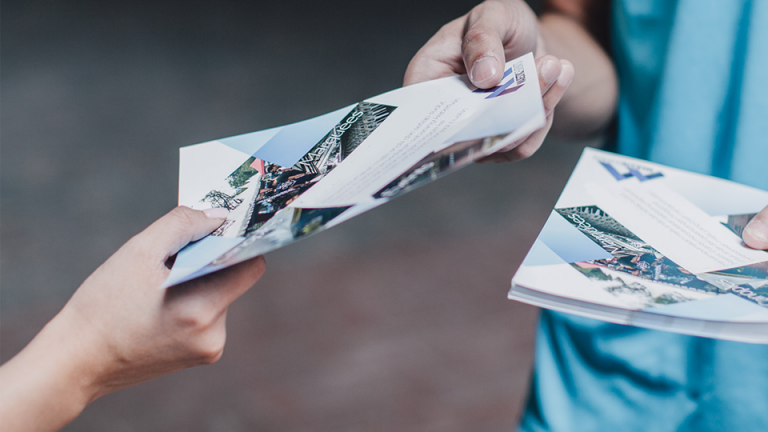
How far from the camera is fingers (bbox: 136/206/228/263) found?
1.56 feet

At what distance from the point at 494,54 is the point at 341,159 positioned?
0.66ft

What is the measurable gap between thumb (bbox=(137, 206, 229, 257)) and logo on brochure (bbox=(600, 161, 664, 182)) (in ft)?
1.45

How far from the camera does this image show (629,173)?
24.7 inches

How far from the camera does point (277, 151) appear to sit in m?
0.58

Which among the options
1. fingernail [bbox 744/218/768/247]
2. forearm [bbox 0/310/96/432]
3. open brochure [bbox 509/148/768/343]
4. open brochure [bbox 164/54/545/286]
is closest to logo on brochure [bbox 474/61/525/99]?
open brochure [bbox 164/54/545/286]

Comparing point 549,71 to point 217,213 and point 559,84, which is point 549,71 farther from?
point 217,213

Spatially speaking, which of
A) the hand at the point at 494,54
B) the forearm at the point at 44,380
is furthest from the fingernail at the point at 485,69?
the forearm at the point at 44,380

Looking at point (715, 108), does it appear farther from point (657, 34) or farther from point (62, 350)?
point (62, 350)

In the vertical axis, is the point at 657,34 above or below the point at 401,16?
below

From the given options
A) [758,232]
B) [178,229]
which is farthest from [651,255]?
[178,229]

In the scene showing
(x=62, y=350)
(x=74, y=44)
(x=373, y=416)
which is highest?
(x=74, y=44)

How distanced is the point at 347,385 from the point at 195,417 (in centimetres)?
42

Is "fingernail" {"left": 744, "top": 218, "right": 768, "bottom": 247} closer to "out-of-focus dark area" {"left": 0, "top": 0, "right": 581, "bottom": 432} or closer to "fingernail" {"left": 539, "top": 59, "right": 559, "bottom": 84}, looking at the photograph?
"fingernail" {"left": 539, "top": 59, "right": 559, "bottom": 84}

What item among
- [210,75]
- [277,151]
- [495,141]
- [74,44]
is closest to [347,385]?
[277,151]
